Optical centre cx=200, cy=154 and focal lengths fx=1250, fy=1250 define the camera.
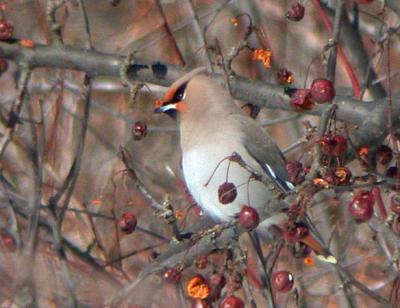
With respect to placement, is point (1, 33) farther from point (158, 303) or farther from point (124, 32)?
point (124, 32)

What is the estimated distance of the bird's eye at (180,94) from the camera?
4254 mm

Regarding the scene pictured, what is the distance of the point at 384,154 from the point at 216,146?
2.57 ft

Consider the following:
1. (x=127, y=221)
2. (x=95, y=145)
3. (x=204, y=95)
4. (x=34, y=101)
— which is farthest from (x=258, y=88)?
(x=95, y=145)

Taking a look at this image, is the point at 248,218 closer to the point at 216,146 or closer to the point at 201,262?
the point at 201,262

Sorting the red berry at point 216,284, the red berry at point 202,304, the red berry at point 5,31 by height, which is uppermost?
the red berry at point 5,31

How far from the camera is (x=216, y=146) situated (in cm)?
425

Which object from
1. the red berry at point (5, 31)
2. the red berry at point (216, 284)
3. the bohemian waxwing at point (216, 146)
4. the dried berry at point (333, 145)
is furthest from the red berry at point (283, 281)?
the red berry at point (5, 31)

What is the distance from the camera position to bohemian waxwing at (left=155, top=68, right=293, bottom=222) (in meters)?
4.19

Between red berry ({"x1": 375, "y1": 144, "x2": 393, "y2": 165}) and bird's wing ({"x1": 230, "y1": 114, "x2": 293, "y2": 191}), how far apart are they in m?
0.60

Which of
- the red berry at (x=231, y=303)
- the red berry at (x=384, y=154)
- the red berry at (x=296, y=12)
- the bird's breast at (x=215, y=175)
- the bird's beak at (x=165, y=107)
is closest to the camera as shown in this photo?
the red berry at (x=231, y=303)

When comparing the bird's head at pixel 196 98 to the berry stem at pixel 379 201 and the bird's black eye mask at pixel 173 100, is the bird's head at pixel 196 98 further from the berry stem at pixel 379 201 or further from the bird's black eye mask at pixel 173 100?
the berry stem at pixel 379 201

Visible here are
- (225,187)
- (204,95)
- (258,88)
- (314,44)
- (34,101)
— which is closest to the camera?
(225,187)

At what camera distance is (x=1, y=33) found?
419cm

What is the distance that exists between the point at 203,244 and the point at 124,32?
3204 millimetres
